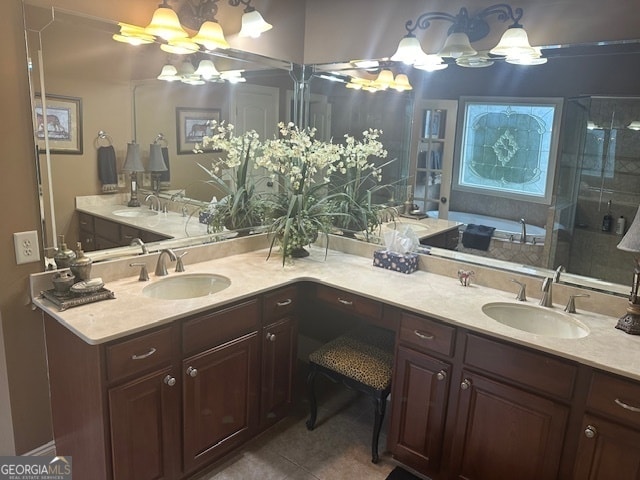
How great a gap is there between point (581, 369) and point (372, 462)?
3.92 feet

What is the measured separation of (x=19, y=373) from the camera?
2.10 meters

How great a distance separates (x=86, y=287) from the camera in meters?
2.03

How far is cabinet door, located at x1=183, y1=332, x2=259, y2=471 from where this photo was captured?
2113 mm

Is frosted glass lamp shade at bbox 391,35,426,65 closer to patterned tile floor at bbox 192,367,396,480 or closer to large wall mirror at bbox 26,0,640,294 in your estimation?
large wall mirror at bbox 26,0,640,294

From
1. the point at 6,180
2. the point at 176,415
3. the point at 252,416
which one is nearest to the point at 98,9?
the point at 6,180

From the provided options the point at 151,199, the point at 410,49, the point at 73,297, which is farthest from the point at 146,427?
the point at 410,49

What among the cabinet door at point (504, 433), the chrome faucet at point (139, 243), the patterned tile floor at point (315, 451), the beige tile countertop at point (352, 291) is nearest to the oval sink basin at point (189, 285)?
the beige tile countertop at point (352, 291)

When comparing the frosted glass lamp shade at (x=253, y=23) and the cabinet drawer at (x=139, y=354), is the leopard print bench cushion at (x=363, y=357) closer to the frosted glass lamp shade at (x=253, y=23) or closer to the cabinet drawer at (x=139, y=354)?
the cabinet drawer at (x=139, y=354)

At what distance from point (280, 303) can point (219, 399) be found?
0.56 meters

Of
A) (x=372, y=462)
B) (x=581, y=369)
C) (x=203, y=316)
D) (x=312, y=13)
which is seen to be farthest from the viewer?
(x=312, y=13)

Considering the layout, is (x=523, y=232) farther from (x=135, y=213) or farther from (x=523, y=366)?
(x=135, y=213)

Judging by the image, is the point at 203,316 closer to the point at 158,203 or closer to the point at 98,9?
the point at 158,203

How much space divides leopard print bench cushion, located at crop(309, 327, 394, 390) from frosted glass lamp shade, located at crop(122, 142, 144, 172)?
138 cm

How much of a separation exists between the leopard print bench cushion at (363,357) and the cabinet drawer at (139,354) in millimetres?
897
